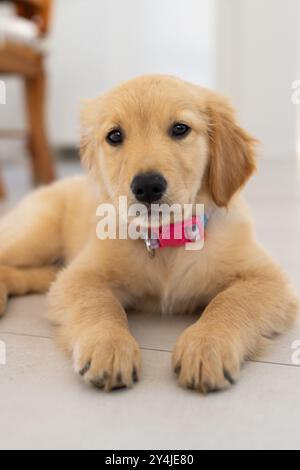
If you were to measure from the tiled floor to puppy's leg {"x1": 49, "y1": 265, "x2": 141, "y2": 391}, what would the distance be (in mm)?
36

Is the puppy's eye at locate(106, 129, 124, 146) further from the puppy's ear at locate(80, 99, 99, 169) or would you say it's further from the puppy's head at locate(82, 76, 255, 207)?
the puppy's ear at locate(80, 99, 99, 169)

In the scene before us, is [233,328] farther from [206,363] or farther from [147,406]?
[147,406]

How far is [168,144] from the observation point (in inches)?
51.2

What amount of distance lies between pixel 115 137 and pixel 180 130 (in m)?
0.17

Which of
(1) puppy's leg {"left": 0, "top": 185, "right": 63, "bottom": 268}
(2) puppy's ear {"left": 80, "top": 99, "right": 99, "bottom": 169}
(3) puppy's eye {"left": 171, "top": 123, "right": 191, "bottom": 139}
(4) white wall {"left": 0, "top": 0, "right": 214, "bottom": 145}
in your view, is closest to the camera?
(3) puppy's eye {"left": 171, "top": 123, "right": 191, "bottom": 139}

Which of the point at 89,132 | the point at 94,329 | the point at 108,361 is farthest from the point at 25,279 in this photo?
the point at 108,361

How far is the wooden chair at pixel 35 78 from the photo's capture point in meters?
3.90

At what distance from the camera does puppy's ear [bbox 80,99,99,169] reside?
1550 millimetres

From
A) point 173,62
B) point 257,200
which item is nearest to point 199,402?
point 257,200

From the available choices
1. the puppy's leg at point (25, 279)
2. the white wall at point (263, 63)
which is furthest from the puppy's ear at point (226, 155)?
the white wall at point (263, 63)

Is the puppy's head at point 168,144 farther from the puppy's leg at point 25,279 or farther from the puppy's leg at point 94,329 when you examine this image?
the puppy's leg at point 25,279

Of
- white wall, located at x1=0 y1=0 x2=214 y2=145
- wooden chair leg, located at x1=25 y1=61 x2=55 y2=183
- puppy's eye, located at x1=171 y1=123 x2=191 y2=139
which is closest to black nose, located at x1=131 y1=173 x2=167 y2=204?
puppy's eye, located at x1=171 y1=123 x2=191 y2=139

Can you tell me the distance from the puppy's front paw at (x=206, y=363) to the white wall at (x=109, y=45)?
16.5 feet
